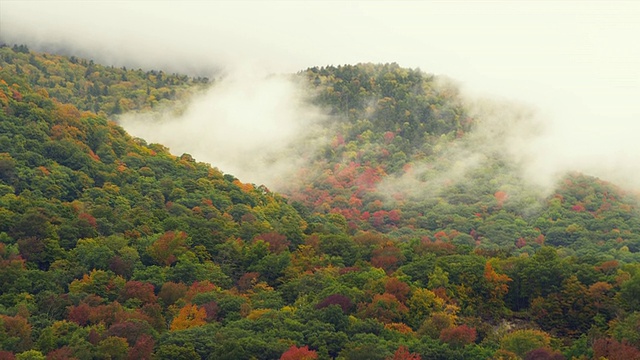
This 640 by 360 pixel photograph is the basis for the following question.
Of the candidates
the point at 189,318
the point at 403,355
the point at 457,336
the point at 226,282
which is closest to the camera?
the point at 403,355

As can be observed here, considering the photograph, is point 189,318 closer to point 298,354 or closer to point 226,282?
point 226,282

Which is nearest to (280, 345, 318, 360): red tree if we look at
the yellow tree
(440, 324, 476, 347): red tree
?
the yellow tree

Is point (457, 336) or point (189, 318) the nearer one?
point (457, 336)

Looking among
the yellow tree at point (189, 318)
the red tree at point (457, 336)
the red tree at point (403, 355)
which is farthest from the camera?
the yellow tree at point (189, 318)

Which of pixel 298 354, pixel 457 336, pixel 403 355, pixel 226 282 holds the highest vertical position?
pixel 226 282

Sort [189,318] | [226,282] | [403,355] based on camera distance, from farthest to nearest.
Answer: [226,282], [189,318], [403,355]

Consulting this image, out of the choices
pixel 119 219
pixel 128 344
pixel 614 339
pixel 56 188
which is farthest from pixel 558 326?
pixel 56 188

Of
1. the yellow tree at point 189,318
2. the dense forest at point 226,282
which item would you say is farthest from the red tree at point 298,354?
the yellow tree at point 189,318

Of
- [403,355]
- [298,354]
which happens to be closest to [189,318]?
[298,354]

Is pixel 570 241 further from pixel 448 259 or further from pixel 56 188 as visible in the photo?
pixel 56 188

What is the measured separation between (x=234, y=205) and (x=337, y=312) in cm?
5216

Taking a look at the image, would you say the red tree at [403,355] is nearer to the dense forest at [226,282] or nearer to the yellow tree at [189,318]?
the dense forest at [226,282]

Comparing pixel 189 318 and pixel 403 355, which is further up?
pixel 189 318

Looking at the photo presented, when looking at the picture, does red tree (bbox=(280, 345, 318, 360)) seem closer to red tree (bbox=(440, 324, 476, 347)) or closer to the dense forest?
the dense forest
